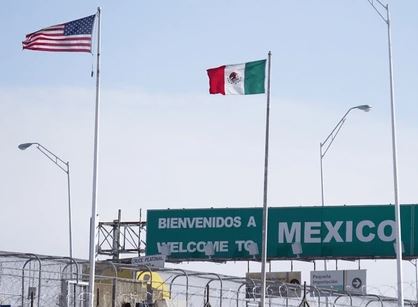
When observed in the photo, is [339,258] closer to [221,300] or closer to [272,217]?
[272,217]

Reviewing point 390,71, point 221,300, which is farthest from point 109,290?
point 390,71

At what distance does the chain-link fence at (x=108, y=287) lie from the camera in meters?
33.4

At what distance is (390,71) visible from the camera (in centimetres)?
4169

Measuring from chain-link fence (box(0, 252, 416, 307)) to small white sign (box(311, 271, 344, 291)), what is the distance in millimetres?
25862

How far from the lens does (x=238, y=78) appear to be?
36.1 metres

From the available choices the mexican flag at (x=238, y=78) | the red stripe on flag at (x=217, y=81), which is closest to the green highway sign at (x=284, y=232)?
the mexican flag at (x=238, y=78)

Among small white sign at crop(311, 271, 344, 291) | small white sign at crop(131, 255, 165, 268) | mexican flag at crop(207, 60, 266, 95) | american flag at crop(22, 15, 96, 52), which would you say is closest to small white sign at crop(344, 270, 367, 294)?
small white sign at crop(311, 271, 344, 291)

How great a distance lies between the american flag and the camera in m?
34.8

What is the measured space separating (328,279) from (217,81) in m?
36.4

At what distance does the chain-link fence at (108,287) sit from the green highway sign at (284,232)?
64.0 feet

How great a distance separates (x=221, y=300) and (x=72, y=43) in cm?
926

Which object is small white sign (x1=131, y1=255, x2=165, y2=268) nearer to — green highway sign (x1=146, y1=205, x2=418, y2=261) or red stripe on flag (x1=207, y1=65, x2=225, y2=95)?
red stripe on flag (x1=207, y1=65, x2=225, y2=95)

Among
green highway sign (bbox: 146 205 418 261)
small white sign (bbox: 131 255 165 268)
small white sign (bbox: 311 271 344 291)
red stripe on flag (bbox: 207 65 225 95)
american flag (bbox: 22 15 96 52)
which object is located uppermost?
american flag (bbox: 22 15 96 52)

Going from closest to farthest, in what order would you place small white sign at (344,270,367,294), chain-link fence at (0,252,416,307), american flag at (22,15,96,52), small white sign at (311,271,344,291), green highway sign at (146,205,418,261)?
chain-link fence at (0,252,416,307), american flag at (22,15,96,52), green highway sign at (146,205,418,261), small white sign at (311,271,344,291), small white sign at (344,270,367,294)
